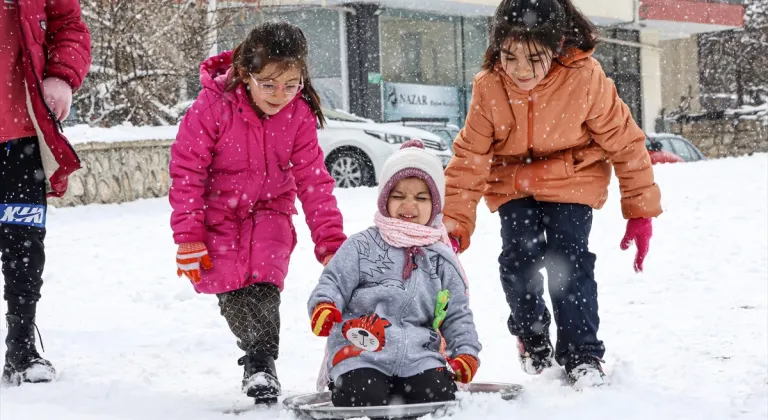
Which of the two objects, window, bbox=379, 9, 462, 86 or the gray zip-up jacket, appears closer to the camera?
the gray zip-up jacket

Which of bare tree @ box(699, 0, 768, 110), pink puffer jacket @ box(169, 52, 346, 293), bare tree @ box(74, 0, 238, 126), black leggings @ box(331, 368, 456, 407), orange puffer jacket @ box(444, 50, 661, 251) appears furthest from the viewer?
bare tree @ box(699, 0, 768, 110)

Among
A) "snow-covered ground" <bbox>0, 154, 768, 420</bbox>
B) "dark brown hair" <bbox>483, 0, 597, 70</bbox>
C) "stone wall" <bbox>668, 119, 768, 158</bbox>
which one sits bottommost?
"stone wall" <bbox>668, 119, 768, 158</bbox>

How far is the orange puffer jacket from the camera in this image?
12.1 feet

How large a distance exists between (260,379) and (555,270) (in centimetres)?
121

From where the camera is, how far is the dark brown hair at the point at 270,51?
134 inches

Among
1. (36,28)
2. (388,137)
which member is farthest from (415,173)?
(388,137)

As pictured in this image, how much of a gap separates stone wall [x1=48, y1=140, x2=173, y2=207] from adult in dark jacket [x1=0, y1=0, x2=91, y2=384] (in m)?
6.86

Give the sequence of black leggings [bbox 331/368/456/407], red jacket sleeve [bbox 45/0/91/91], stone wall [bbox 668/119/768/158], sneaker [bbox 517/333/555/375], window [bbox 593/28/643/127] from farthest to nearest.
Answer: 1. window [bbox 593/28/643/127]
2. stone wall [bbox 668/119/768/158]
3. sneaker [bbox 517/333/555/375]
4. red jacket sleeve [bbox 45/0/91/91]
5. black leggings [bbox 331/368/456/407]

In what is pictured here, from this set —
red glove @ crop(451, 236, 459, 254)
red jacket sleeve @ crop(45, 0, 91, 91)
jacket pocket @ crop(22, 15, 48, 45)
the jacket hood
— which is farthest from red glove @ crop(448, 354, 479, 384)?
jacket pocket @ crop(22, 15, 48, 45)

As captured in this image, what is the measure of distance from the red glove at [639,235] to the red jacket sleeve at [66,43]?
223 cm

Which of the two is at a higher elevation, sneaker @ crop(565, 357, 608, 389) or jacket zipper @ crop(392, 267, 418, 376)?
jacket zipper @ crop(392, 267, 418, 376)

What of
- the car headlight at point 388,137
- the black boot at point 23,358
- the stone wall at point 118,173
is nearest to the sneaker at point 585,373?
the black boot at point 23,358

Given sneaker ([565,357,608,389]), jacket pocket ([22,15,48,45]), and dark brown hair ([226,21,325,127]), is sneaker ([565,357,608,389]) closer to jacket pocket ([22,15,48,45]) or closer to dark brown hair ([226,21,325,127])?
dark brown hair ([226,21,325,127])

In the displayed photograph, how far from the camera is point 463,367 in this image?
123 inches
